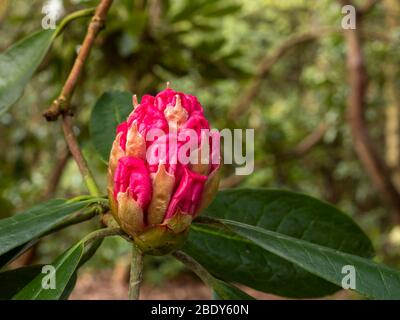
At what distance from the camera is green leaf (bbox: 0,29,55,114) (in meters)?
0.90

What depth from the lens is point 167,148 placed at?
0.65m

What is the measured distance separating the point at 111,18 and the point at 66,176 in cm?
287

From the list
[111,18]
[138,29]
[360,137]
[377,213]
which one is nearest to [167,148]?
[138,29]

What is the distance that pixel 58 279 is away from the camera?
0.66 m

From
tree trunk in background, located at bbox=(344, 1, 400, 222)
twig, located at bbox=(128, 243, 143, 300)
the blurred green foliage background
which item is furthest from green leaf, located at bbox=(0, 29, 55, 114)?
tree trunk in background, located at bbox=(344, 1, 400, 222)

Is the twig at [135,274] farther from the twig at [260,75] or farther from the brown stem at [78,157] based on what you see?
the twig at [260,75]

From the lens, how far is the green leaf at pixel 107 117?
3.15 feet

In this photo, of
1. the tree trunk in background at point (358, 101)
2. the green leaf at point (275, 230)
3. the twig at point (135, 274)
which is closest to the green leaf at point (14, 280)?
the twig at point (135, 274)

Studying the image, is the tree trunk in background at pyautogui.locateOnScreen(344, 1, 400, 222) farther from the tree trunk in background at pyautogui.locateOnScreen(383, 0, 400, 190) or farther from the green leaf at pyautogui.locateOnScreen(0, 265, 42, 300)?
the green leaf at pyautogui.locateOnScreen(0, 265, 42, 300)

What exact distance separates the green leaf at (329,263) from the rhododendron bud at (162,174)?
0.24ft

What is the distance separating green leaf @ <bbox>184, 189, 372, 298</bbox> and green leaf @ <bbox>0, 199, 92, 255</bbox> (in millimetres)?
213

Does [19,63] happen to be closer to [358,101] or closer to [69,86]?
[69,86]

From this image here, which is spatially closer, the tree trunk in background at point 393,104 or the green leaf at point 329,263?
the green leaf at point 329,263
